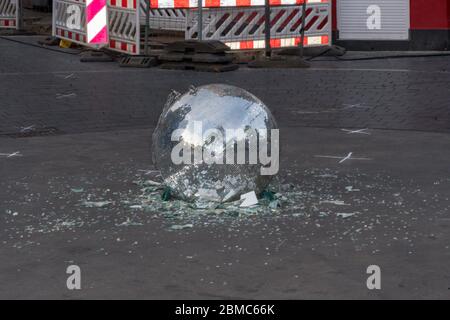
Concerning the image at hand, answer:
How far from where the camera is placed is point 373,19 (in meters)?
19.0

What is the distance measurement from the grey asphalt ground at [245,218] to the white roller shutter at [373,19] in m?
4.92

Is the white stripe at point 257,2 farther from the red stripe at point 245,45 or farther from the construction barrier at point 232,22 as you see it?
the red stripe at point 245,45

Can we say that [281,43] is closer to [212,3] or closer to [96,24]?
[212,3]

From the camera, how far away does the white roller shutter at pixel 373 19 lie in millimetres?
18812

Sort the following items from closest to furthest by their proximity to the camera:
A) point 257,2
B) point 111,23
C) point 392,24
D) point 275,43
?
1. point 257,2
2. point 275,43
3. point 111,23
4. point 392,24

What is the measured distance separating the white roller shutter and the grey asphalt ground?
4923 mm

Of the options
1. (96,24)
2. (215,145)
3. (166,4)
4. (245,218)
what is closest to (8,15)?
(96,24)

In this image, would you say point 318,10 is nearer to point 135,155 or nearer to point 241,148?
point 135,155

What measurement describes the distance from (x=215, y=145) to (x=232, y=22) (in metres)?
10.8

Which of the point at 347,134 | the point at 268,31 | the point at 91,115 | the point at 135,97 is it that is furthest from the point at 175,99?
the point at 268,31

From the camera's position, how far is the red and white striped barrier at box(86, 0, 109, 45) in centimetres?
1828

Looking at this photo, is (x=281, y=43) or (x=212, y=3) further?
(x=281, y=43)

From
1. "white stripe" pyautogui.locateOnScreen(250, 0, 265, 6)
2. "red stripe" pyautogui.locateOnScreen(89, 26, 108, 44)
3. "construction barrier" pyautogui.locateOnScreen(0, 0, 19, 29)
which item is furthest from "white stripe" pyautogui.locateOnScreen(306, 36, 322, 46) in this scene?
"construction barrier" pyautogui.locateOnScreen(0, 0, 19, 29)

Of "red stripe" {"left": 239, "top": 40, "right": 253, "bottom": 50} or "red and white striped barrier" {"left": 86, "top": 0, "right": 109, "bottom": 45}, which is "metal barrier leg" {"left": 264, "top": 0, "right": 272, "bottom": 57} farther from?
"red and white striped barrier" {"left": 86, "top": 0, "right": 109, "bottom": 45}
